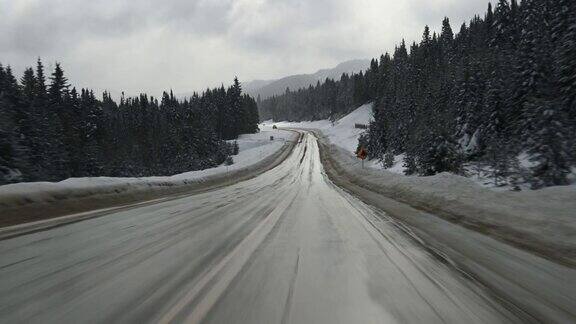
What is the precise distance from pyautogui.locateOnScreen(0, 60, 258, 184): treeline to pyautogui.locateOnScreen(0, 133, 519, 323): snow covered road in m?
38.2

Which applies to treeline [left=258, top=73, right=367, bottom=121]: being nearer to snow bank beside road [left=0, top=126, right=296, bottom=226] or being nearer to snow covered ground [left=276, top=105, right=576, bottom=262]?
snow bank beside road [left=0, top=126, right=296, bottom=226]

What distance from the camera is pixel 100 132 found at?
8162 cm

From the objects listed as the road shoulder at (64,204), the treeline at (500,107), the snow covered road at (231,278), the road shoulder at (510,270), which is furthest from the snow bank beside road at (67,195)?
the treeline at (500,107)

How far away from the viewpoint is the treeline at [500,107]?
24484mm

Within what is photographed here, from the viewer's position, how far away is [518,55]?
45.3 meters

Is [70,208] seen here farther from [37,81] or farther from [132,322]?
[37,81]

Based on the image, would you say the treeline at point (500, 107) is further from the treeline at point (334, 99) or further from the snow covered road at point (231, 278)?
the treeline at point (334, 99)

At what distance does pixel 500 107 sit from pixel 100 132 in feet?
223

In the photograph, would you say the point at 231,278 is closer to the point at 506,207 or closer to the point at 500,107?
the point at 506,207

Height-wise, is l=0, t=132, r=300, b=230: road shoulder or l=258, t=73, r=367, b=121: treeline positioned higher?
l=258, t=73, r=367, b=121: treeline

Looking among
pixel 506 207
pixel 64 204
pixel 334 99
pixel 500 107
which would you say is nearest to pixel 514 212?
pixel 506 207

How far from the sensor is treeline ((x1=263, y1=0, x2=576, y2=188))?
24484 millimetres

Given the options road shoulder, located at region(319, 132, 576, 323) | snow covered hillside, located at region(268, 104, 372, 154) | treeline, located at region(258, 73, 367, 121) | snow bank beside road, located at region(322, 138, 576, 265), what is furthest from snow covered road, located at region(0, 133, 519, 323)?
treeline, located at region(258, 73, 367, 121)

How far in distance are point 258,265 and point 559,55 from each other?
140ft
